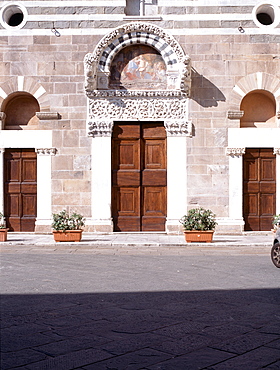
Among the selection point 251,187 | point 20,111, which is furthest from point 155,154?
point 20,111

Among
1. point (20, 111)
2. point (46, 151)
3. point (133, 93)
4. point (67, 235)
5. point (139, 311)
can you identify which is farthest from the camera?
point (20, 111)

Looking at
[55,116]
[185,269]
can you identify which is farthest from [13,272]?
[55,116]

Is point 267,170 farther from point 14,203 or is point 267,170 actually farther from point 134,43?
point 14,203

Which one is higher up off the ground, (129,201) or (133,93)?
(133,93)

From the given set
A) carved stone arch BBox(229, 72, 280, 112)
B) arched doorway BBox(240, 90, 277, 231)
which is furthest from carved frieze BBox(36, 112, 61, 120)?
arched doorway BBox(240, 90, 277, 231)

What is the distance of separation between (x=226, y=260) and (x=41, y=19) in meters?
10.9

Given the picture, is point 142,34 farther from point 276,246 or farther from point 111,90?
point 276,246

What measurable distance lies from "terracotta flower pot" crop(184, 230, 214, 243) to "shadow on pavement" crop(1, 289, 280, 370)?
755 centimetres

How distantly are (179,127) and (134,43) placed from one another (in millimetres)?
3193

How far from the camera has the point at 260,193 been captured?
1900cm

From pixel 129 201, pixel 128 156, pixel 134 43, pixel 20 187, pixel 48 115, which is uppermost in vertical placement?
pixel 134 43

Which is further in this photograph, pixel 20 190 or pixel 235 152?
pixel 20 190

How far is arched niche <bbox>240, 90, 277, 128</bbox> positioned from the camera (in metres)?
19.2

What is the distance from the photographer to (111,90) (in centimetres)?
1870
